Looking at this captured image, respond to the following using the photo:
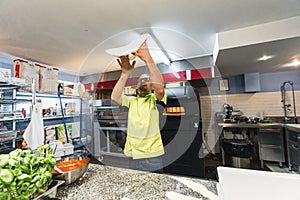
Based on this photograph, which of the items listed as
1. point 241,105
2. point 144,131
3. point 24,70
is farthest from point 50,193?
point 241,105

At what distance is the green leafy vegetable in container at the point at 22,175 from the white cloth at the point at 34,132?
100cm

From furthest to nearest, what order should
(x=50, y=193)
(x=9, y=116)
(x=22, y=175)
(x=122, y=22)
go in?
(x=9, y=116) < (x=122, y=22) < (x=50, y=193) < (x=22, y=175)

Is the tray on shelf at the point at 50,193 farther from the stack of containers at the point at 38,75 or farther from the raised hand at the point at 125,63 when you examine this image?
the stack of containers at the point at 38,75

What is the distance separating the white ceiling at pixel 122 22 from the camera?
4.33 feet

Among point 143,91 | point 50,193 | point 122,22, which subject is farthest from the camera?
point 122,22

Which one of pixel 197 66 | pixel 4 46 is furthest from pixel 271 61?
pixel 4 46

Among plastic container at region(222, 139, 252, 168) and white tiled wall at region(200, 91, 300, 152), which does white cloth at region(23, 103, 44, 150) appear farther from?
white tiled wall at region(200, 91, 300, 152)

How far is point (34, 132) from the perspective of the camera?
1.40 meters

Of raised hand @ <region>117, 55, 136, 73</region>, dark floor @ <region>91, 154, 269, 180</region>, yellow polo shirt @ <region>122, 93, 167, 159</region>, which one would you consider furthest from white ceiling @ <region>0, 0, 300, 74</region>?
dark floor @ <region>91, 154, 269, 180</region>

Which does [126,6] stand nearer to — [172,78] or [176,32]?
[176,32]

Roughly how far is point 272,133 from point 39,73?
4.02 metres

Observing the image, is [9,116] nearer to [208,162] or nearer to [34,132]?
[34,132]

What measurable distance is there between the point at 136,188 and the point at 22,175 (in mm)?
451

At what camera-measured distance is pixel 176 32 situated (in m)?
1.85
